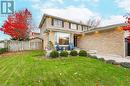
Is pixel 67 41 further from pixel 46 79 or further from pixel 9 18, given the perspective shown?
pixel 46 79

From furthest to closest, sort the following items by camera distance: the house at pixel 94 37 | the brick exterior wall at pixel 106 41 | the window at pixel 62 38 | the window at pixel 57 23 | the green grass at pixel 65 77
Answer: the window at pixel 57 23 < the window at pixel 62 38 < the brick exterior wall at pixel 106 41 < the house at pixel 94 37 < the green grass at pixel 65 77

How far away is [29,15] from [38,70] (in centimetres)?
2421

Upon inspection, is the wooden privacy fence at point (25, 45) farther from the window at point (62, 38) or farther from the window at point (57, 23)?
the window at point (62, 38)

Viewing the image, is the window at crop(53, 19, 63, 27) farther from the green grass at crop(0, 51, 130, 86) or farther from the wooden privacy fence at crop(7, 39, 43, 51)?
the green grass at crop(0, 51, 130, 86)

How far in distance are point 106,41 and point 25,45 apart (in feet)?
47.3

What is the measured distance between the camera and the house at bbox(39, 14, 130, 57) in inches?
823

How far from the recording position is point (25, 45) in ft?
103

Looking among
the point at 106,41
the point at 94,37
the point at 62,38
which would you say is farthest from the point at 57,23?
the point at 106,41

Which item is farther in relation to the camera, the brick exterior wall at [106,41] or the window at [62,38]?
the window at [62,38]

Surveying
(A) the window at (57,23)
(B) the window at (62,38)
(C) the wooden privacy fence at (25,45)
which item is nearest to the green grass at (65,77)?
(B) the window at (62,38)

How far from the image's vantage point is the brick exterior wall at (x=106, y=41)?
69.1 feet

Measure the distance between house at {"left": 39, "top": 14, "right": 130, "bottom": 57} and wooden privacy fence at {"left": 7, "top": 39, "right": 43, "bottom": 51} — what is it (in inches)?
197

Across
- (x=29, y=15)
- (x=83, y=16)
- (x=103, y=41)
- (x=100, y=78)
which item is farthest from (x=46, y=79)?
(x=83, y=16)

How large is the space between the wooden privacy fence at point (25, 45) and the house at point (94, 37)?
197 inches
